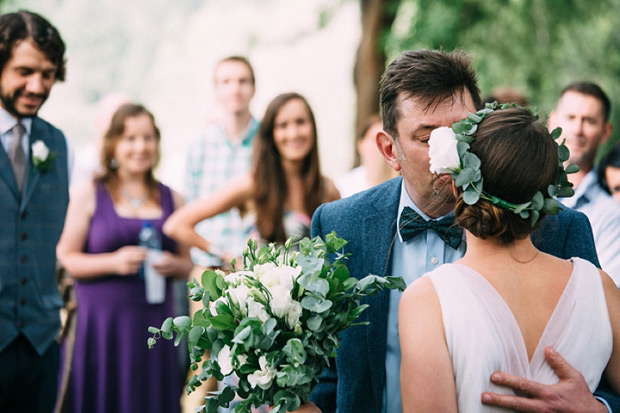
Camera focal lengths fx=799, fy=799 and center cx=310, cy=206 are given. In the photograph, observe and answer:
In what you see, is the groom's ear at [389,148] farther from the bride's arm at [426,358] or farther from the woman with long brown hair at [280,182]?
the woman with long brown hair at [280,182]

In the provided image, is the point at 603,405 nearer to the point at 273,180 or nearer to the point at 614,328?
the point at 614,328

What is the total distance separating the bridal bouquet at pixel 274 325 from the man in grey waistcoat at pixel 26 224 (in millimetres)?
2043

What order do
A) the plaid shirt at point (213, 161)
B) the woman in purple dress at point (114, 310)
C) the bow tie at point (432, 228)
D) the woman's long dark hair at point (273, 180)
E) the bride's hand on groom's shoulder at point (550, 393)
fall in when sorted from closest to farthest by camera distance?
the bride's hand on groom's shoulder at point (550, 393) < the bow tie at point (432, 228) < the woman's long dark hair at point (273, 180) < the woman in purple dress at point (114, 310) < the plaid shirt at point (213, 161)

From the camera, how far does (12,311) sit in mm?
4137

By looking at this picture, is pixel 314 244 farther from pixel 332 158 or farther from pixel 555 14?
pixel 332 158

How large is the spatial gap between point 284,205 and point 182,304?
4.05ft

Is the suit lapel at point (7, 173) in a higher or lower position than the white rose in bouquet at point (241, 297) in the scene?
higher

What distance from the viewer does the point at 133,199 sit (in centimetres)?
601

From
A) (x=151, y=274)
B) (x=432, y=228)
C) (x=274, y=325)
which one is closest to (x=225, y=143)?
(x=151, y=274)

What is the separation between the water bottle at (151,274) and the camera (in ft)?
18.8

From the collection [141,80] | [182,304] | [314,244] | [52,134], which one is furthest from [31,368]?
[141,80]

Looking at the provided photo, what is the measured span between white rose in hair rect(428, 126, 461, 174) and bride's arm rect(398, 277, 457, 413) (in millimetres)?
346

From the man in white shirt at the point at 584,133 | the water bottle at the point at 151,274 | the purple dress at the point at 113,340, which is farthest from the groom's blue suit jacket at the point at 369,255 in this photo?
the purple dress at the point at 113,340

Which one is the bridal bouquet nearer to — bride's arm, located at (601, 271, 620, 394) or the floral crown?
the floral crown
